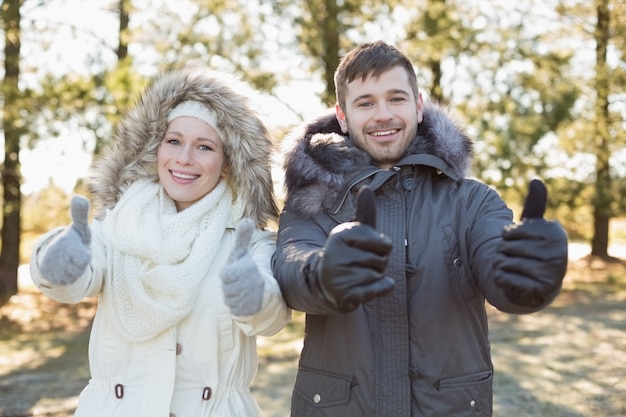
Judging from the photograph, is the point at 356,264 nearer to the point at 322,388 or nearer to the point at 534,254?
the point at 534,254

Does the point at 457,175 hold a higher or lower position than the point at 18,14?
lower

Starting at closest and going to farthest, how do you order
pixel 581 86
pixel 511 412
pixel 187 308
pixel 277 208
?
pixel 187 308 < pixel 277 208 < pixel 511 412 < pixel 581 86

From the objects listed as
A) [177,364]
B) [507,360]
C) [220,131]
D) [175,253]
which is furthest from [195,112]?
[507,360]

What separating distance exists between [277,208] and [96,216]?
0.77 metres

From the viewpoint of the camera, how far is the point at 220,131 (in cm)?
274

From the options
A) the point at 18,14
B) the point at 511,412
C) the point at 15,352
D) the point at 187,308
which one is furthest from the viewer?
the point at 18,14

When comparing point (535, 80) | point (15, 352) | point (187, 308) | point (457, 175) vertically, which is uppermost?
point (535, 80)

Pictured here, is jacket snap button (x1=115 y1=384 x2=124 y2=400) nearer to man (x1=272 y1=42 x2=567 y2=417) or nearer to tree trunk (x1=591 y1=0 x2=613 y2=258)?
man (x1=272 y1=42 x2=567 y2=417)

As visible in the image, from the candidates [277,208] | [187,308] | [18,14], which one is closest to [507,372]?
[277,208]

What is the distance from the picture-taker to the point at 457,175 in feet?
8.04

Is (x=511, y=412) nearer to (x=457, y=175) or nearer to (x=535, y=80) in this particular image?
(x=457, y=175)

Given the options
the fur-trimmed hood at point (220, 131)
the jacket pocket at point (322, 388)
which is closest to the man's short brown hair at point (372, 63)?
the fur-trimmed hood at point (220, 131)

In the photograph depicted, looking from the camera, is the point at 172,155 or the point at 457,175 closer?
the point at 457,175

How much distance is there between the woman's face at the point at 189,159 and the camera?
265cm
